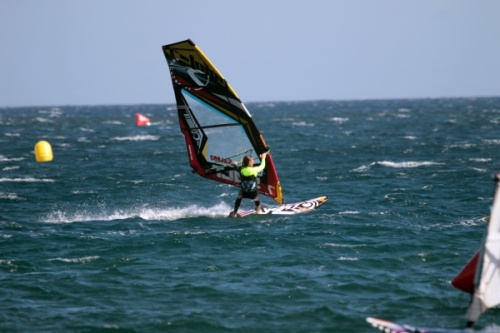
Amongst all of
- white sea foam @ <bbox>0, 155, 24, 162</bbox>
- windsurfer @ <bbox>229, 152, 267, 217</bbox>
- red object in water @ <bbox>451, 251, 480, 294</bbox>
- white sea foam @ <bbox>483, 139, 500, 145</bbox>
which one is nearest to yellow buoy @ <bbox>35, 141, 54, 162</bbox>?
white sea foam @ <bbox>0, 155, 24, 162</bbox>

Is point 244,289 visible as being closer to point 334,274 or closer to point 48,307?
point 334,274

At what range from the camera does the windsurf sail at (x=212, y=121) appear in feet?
66.9

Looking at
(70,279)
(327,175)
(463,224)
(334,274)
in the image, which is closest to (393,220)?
(463,224)

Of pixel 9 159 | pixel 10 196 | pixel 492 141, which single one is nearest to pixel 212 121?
pixel 10 196

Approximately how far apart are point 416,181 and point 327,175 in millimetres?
4077

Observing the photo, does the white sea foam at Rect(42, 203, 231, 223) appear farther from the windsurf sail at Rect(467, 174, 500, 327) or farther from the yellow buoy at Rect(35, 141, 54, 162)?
the windsurf sail at Rect(467, 174, 500, 327)

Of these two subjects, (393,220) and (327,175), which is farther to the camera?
(327,175)

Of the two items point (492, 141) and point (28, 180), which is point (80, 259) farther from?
point (492, 141)

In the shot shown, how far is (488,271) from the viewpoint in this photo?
11.7m

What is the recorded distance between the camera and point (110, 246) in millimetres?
18047

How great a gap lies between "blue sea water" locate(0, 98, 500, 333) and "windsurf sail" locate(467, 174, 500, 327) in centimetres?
73

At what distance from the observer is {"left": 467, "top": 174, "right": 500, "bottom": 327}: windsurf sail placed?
11.4 meters

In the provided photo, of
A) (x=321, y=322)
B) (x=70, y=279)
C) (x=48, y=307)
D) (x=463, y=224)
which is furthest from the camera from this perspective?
(x=463, y=224)

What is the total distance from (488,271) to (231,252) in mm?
6705
